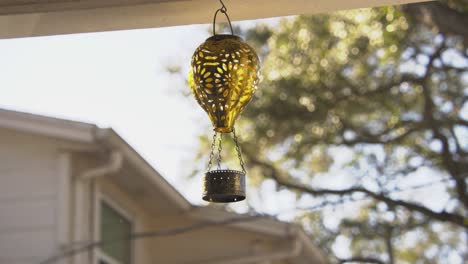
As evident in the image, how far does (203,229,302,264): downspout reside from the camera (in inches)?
407

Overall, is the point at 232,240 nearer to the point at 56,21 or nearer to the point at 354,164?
the point at 354,164

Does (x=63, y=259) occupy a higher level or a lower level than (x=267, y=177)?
lower

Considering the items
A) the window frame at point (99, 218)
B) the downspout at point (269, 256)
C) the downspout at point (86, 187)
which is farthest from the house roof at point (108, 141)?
the downspout at point (269, 256)

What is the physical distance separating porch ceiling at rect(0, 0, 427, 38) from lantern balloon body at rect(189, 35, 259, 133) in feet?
0.79

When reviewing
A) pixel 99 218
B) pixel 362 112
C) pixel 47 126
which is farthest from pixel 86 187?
pixel 362 112

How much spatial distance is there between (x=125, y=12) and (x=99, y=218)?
16.1 feet

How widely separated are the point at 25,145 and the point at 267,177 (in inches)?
362

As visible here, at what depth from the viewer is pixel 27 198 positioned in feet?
26.8

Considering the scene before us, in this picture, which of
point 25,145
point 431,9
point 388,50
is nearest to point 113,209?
point 25,145

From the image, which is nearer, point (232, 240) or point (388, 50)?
point (232, 240)

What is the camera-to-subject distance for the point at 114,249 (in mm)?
9039

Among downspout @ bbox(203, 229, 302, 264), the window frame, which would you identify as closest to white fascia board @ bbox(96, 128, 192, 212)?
the window frame

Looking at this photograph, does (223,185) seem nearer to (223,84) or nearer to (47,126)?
(223,84)

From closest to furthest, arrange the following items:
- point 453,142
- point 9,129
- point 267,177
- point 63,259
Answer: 1. point 63,259
2. point 9,129
3. point 453,142
4. point 267,177
